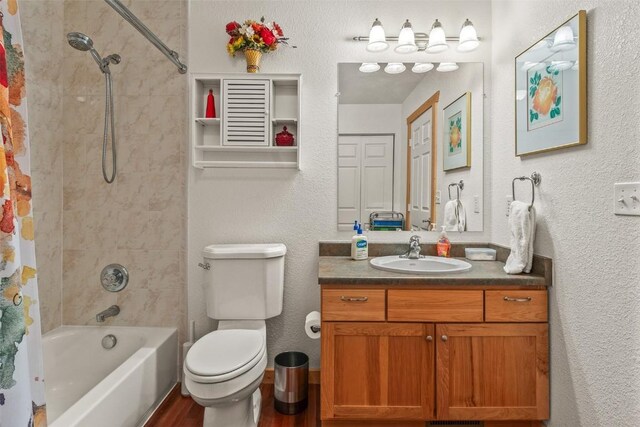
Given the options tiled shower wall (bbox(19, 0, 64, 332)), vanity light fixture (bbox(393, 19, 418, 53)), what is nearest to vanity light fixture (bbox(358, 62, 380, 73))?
vanity light fixture (bbox(393, 19, 418, 53))

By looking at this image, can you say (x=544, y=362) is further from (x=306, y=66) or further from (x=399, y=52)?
(x=306, y=66)

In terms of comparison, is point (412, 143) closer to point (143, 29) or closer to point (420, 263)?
point (420, 263)

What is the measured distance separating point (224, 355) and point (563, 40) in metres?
1.95

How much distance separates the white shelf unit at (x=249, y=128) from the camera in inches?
85.9

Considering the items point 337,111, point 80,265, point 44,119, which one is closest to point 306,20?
point 337,111

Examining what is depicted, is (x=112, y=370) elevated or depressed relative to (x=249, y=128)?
depressed

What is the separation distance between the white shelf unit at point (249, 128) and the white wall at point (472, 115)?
0.69 m

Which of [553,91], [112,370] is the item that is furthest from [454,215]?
[112,370]

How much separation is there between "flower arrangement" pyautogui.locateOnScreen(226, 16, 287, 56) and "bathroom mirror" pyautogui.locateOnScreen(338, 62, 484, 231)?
0.44m

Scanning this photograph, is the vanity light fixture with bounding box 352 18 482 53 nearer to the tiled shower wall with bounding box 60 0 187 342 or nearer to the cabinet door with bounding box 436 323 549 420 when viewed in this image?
the tiled shower wall with bounding box 60 0 187 342

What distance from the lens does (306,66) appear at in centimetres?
232

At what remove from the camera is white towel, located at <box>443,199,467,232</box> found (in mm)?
2305

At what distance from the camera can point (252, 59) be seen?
221 cm

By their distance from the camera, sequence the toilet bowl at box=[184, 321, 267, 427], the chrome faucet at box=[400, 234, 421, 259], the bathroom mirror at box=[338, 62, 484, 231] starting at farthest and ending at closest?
the bathroom mirror at box=[338, 62, 484, 231] → the chrome faucet at box=[400, 234, 421, 259] → the toilet bowl at box=[184, 321, 267, 427]
